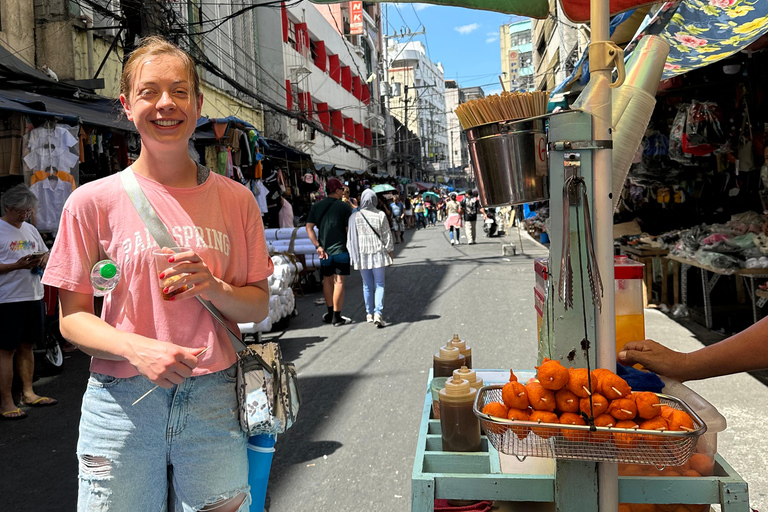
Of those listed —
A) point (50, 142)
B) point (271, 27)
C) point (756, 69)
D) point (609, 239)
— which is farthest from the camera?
point (271, 27)

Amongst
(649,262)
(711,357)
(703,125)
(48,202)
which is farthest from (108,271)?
(649,262)

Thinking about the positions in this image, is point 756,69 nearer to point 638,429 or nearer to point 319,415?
point 319,415

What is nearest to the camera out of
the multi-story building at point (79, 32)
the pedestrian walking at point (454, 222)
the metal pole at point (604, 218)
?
the metal pole at point (604, 218)

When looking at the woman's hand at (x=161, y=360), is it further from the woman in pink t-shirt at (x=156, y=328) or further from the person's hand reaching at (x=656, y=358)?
the person's hand reaching at (x=656, y=358)

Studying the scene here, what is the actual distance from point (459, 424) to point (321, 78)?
31372 millimetres

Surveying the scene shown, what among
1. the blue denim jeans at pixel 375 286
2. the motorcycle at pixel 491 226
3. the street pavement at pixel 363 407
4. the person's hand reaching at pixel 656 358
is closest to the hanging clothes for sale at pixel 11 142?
the street pavement at pixel 363 407

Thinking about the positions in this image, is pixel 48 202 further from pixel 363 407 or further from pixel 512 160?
pixel 512 160

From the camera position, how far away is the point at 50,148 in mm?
6598

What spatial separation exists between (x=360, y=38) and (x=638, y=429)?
45.1 metres

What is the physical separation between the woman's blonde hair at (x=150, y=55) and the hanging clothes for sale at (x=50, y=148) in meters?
5.47

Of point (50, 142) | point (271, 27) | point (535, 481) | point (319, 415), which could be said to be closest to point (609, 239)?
point (535, 481)

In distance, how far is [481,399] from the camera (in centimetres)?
199

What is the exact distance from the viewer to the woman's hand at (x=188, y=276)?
165 cm

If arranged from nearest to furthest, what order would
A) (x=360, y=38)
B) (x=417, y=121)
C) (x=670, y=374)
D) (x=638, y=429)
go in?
(x=638, y=429), (x=670, y=374), (x=360, y=38), (x=417, y=121)
